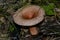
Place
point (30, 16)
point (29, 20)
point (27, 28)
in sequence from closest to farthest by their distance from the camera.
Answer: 1. point (29, 20)
2. point (30, 16)
3. point (27, 28)

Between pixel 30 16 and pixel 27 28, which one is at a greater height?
pixel 30 16

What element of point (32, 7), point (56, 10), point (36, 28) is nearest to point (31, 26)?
point (36, 28)

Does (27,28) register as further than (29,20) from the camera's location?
Yes

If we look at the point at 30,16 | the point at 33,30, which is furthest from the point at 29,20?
the point at 33,30

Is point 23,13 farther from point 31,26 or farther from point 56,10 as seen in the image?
point 56,10

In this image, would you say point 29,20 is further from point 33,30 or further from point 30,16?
point 33,30

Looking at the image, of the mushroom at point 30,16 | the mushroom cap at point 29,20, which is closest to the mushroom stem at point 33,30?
the mushroom at point 30,16

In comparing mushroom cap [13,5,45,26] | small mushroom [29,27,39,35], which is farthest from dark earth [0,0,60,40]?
mushroom cap [13,5,45,26]

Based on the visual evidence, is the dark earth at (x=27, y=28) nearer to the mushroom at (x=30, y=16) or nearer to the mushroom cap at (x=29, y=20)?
the mushroom at (x=30, y=16)
